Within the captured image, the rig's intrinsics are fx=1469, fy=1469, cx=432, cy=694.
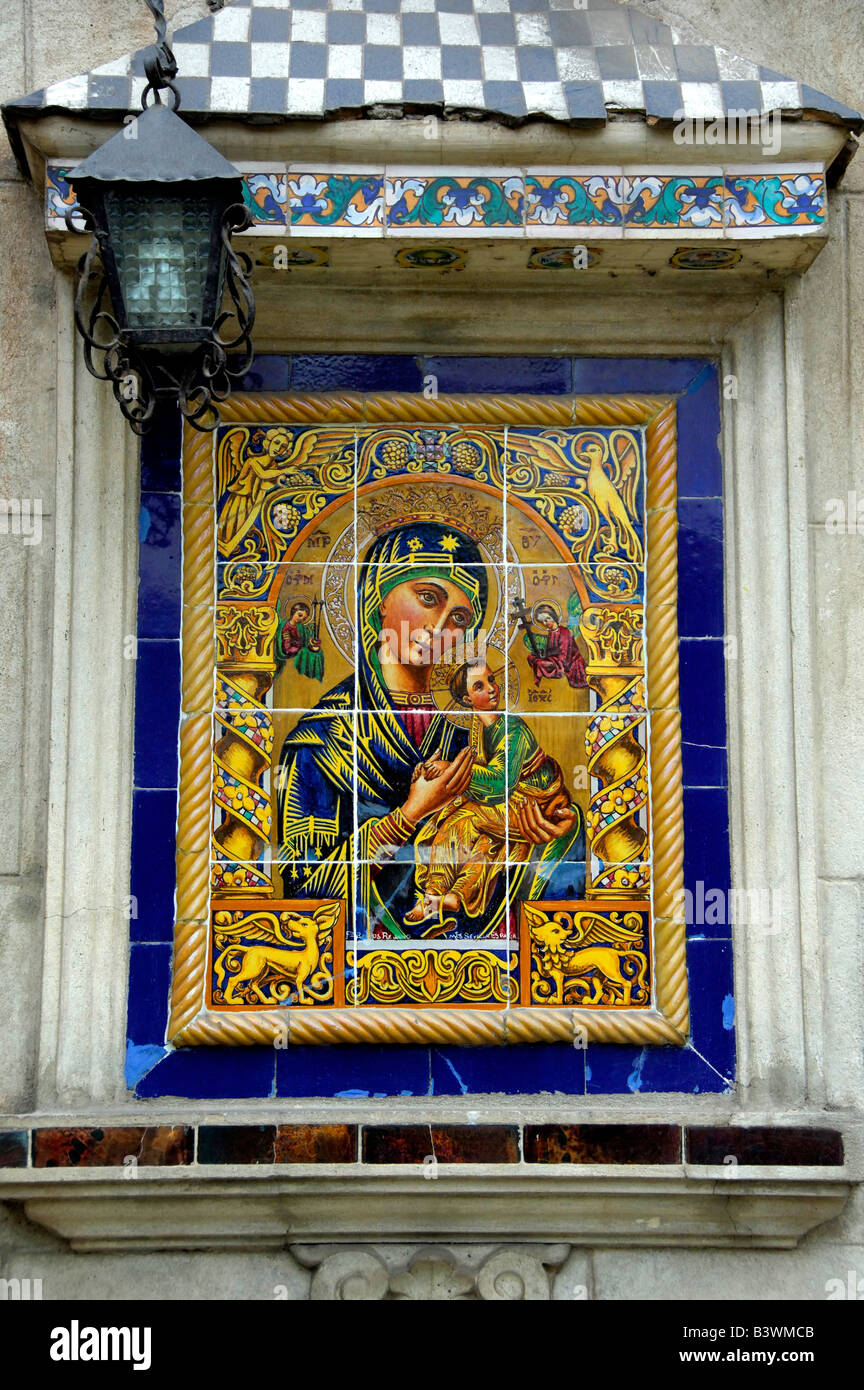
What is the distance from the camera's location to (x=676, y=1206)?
13.1 feet

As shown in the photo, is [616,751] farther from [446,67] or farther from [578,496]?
[446,67]

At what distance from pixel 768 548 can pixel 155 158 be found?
200cm

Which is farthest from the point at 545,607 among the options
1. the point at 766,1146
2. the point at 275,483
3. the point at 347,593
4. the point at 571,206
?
the point at 766,1146

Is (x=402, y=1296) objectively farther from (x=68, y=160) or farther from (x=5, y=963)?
(x=68, y=160)

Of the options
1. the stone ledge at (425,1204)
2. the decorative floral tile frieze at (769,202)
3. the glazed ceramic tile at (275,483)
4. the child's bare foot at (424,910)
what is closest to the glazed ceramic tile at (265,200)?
the glazed ceramic tile at (275,483)

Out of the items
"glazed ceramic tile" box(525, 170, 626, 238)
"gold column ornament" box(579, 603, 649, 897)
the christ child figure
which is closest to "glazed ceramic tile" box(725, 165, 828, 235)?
"glazed ceramic tile" box(525, 170, 626, 238)

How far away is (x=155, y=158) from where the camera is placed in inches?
139

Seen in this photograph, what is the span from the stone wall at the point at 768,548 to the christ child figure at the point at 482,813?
0.61 m

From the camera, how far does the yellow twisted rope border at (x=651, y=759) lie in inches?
162

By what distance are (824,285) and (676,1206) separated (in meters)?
2.67

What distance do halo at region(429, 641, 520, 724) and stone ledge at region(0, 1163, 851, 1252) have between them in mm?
1266

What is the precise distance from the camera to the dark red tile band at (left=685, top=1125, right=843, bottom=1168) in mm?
3912

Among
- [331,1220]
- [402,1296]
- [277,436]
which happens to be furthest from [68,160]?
[402,1296]

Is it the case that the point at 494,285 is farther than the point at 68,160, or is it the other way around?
the point at 494,285
